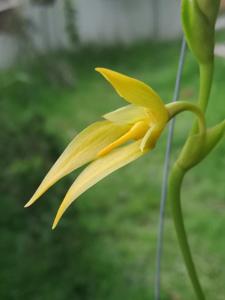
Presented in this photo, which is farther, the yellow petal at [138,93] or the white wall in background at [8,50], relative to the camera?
the white wall in background at [8,50]

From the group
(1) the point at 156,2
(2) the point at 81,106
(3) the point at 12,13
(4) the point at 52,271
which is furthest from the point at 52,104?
(4) the point at 52,271

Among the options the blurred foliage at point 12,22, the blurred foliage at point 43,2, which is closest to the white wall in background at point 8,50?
the blurred foliage at point 12,22

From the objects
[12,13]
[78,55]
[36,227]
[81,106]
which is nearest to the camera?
[36,227]

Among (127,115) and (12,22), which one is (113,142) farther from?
(12,22)

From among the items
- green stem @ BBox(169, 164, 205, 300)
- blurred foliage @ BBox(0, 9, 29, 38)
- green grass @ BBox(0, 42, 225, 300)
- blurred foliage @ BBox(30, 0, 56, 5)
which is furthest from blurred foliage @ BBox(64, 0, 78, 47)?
green stem @ BBox(169, 164, 205, 300)

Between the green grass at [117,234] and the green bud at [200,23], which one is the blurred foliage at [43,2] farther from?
the green bud at [200,23]

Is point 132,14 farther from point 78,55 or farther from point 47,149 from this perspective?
point 47,149

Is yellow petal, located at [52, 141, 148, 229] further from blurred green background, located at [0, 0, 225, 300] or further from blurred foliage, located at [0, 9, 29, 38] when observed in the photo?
blurred foliage, located at [0, 9, 29, 38]
